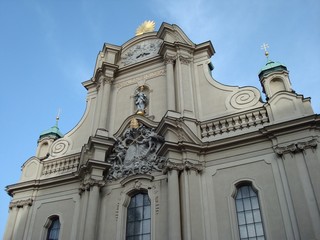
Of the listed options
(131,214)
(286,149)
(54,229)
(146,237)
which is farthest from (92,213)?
(286,149)

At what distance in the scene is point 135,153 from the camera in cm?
1389

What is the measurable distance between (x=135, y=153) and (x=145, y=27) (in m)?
7.67

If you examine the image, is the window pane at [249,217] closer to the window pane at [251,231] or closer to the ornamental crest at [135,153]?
the window pane at [251,231]

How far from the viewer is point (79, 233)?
40.9 ft

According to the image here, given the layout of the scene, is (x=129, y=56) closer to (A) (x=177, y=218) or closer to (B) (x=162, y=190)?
(B) (x=162, y=190)

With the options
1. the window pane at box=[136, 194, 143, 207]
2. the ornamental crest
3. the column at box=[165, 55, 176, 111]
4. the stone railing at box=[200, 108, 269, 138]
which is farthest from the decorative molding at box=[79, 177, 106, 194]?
the stone railing at box=[200, 108, 269, 138]

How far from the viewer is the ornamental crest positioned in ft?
43.6

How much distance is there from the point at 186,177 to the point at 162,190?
103 cm

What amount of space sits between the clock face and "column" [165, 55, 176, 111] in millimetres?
1530

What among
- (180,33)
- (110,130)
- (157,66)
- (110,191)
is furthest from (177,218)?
(180,33)

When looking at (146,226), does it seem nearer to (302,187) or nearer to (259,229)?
(259,229)

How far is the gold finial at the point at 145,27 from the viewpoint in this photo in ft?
61.7

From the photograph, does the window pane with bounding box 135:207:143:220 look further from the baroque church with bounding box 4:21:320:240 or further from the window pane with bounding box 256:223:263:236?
the window pane with bounding box 256:223:263:236

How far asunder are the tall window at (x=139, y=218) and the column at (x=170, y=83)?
3514 mm
